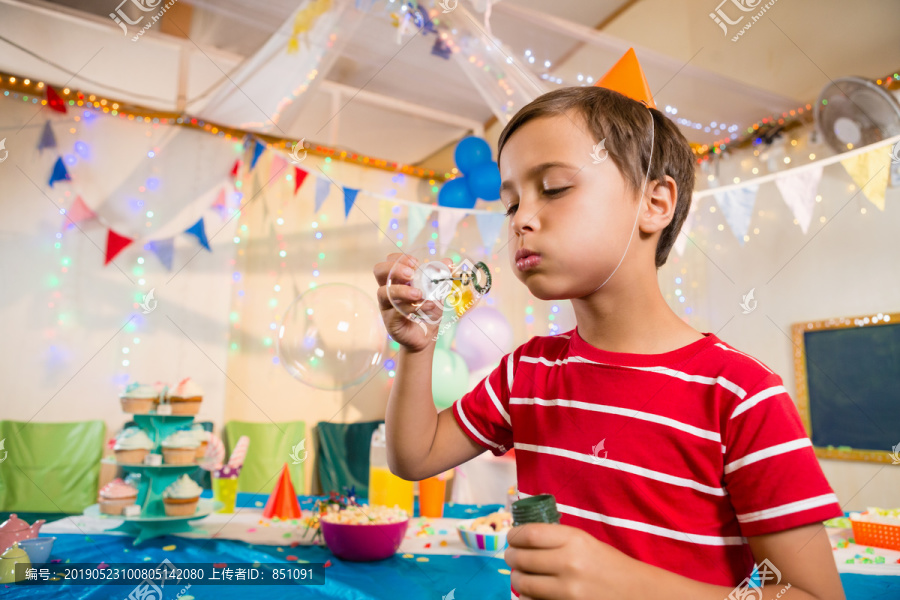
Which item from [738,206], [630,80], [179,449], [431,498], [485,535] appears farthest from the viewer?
[738,206]

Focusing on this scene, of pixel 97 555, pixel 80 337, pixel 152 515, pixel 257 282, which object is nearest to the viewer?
pixel 97 555

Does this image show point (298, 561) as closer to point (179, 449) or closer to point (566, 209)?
point (179, 449)

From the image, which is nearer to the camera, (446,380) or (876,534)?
(876,534)

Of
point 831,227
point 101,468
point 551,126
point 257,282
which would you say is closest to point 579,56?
point 831,227

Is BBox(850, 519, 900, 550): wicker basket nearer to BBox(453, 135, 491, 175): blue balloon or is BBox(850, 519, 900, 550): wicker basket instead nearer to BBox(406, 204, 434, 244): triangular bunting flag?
BBox(453, 135, 491, 175): blue balloon

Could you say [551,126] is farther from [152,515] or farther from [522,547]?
[152,515]

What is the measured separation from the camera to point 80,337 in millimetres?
3275

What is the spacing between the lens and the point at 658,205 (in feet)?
2.41

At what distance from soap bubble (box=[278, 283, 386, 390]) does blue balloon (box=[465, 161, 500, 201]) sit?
156cm

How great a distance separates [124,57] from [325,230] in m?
1.64

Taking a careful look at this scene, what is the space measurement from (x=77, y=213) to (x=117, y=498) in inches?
99.4

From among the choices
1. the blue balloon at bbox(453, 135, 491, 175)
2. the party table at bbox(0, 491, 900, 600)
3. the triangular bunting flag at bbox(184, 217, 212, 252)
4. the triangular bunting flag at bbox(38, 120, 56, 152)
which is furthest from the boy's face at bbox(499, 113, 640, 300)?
the triangular bunting flag at bbox(38, 120, 56, 152)

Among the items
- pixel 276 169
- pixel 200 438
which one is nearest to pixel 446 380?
pixel 200 438

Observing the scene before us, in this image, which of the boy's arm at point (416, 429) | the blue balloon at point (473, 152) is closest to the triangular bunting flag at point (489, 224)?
the blue balloon at point (473, 152)
